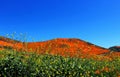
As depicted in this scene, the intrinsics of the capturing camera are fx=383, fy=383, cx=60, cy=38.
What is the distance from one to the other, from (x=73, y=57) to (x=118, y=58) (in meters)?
1.99

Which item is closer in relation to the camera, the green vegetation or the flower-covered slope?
the green vegetation

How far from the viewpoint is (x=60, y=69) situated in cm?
1409

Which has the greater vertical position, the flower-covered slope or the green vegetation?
the flower-covered slope

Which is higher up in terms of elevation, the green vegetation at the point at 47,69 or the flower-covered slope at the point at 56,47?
the flower-covered slope at the point at 56,47

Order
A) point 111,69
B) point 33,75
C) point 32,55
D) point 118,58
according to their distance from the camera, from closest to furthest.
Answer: point 33,75 < point 111,69 < point 32,55 < point 118,58

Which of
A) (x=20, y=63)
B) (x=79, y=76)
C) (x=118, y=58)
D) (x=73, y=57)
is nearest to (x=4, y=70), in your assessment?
(x=20, y=63)

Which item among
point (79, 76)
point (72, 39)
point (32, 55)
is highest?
point (72, 39)

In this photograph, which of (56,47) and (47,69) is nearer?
(47,69)

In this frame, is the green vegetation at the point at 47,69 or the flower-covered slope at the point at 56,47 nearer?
the green vegetation at the point at 47,69

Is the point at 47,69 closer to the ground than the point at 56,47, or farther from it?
closer to the ground

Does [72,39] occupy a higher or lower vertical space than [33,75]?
higher

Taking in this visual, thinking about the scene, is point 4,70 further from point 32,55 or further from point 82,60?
point 82,60

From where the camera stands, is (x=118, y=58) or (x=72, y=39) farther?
(x=72, y=39)

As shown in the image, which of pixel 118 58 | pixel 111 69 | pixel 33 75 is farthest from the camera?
pixel 118 58
